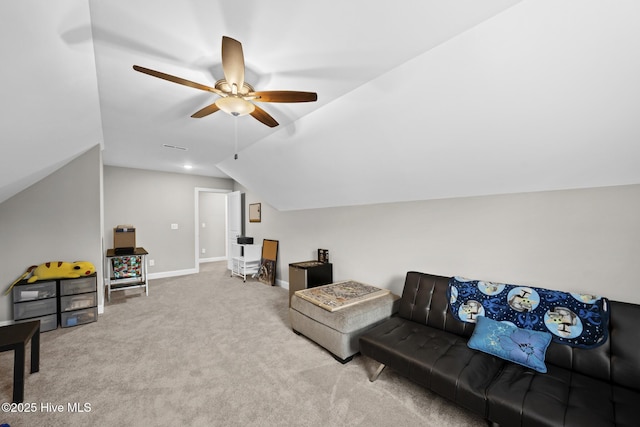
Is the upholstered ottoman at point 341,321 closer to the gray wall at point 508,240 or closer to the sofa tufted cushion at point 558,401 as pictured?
the gray wall at point 508,240

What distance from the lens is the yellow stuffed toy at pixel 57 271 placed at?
3.06 meters

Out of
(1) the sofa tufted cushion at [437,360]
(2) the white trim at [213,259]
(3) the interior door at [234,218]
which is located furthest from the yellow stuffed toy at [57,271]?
(2) the white trim at [213,259]

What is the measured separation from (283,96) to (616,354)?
2713 mm

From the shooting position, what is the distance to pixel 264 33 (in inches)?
60.2

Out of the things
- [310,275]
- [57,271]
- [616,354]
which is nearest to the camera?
[616,354]

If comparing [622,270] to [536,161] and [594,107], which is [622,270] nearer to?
[536,161]

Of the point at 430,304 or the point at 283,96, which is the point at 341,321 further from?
the point at 283,96

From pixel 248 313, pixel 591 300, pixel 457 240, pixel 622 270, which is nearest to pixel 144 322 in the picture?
pixel 248 313

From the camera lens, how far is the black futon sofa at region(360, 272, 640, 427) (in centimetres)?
132

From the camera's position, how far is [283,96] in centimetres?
178

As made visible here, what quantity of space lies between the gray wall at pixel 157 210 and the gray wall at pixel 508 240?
4.03 m

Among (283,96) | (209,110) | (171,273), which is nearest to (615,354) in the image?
(283,96)

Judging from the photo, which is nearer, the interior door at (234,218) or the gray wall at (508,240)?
the gray wall at (508,240)

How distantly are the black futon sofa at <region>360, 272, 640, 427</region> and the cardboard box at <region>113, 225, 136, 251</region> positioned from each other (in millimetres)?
4389
